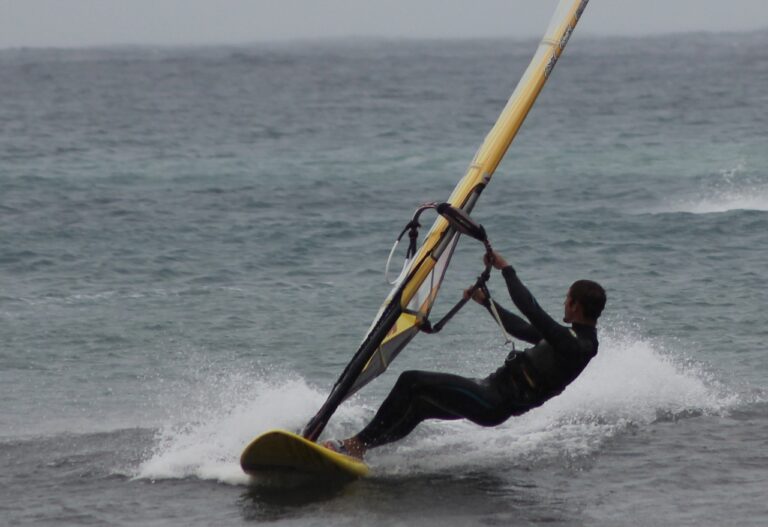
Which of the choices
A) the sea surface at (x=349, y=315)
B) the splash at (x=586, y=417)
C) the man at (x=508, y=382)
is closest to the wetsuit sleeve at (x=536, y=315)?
the man at (x=508, y=382)

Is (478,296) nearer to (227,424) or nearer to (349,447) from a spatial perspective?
(349,447)

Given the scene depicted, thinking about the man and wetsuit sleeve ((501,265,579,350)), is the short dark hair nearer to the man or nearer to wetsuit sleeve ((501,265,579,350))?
the man

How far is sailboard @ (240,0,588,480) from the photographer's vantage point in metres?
8.88

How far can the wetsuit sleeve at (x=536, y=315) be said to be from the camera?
8219 millimetres

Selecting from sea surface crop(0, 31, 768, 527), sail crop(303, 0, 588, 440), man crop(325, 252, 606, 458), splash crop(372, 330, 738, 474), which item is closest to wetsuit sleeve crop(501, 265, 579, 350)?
man crop(325, 252, 606, 458)

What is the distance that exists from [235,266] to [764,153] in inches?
559

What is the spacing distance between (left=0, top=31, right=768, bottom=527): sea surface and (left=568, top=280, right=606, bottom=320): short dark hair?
1129 millimetres

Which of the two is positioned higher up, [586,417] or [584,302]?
[584,302]

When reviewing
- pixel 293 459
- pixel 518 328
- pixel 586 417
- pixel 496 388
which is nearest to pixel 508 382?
pixel 496 388

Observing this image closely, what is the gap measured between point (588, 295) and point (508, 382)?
0.79 meters

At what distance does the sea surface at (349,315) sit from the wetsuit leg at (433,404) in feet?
0.99

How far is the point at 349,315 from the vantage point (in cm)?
1395

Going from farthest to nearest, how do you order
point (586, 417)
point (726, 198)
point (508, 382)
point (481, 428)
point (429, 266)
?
1. point (726, 198)
2. point (586, 417)
3. point (481, 428)
4. point (429, 266)
5. point (508, 382)

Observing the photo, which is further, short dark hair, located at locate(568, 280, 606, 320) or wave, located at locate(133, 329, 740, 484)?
wave, located at locate(133, 329, 740, 484)
